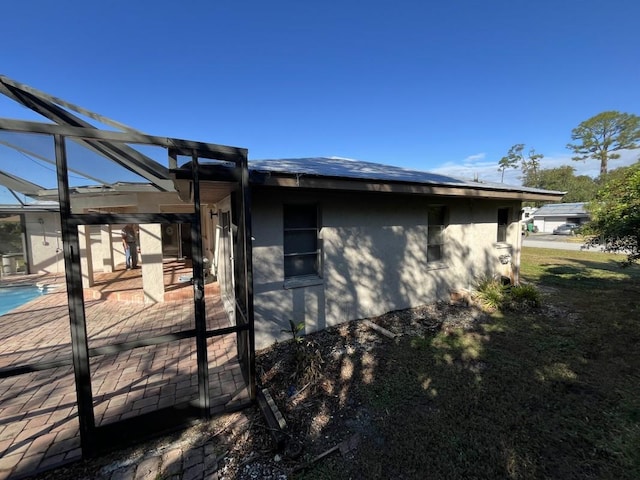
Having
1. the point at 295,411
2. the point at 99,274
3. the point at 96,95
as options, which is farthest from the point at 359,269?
the point at 99,274

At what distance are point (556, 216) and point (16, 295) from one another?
5478 cm

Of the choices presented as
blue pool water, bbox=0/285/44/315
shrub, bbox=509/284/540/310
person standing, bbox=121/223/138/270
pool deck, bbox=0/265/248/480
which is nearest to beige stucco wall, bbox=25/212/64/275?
blue pool water, bbox=0/285/44/315

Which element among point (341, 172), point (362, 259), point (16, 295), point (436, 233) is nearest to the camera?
point (341, 172)

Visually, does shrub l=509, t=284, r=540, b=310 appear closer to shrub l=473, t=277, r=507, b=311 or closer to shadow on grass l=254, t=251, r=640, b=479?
shrub l=473, t=277, r=507, b=311

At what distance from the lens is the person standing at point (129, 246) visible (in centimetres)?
1066

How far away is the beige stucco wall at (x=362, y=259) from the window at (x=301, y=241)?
0.66 feet

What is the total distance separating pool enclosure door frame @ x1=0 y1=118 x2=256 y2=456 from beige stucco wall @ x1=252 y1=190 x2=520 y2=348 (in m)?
1.37

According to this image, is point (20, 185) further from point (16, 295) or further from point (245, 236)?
point (245, 236)

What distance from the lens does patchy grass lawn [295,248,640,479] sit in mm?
2402

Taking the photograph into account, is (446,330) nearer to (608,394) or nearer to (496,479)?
(608,394)

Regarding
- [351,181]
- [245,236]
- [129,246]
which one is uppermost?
[351,181]

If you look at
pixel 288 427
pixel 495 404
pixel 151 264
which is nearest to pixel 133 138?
pixel 288 427

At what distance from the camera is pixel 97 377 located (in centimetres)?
375

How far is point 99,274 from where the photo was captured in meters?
10.2
